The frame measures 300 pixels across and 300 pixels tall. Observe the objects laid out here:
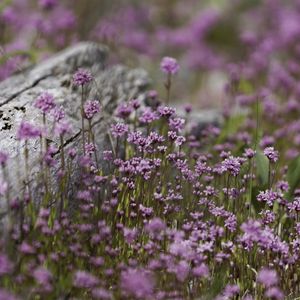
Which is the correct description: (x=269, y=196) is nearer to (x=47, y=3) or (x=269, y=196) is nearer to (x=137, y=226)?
(x=137, y=226)

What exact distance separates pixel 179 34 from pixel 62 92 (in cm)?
625

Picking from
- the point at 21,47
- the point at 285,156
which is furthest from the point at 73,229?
the point at 21,47

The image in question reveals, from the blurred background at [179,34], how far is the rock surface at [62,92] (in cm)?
87

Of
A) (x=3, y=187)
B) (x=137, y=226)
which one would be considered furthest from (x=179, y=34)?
(x=3, y=187)

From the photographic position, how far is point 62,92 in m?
5.34

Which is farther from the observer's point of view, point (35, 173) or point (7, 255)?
point (35, 173)

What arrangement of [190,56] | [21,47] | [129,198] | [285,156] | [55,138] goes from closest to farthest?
[129,198] < [55,138] < [285,156] < [21,47] < [190,56]

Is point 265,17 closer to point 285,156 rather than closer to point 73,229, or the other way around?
point 285,156

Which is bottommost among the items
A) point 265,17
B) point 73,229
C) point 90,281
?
point 90,281

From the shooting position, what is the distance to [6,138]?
438cm

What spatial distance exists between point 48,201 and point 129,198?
0.58m

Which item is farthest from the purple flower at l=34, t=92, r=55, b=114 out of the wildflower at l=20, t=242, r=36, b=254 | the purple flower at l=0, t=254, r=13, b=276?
the purple flower at l=0, t=254, r=13, b=276

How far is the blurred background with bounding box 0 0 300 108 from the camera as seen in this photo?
8.41m

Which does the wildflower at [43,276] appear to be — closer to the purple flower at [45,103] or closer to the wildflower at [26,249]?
the wildflower at [26,249]
